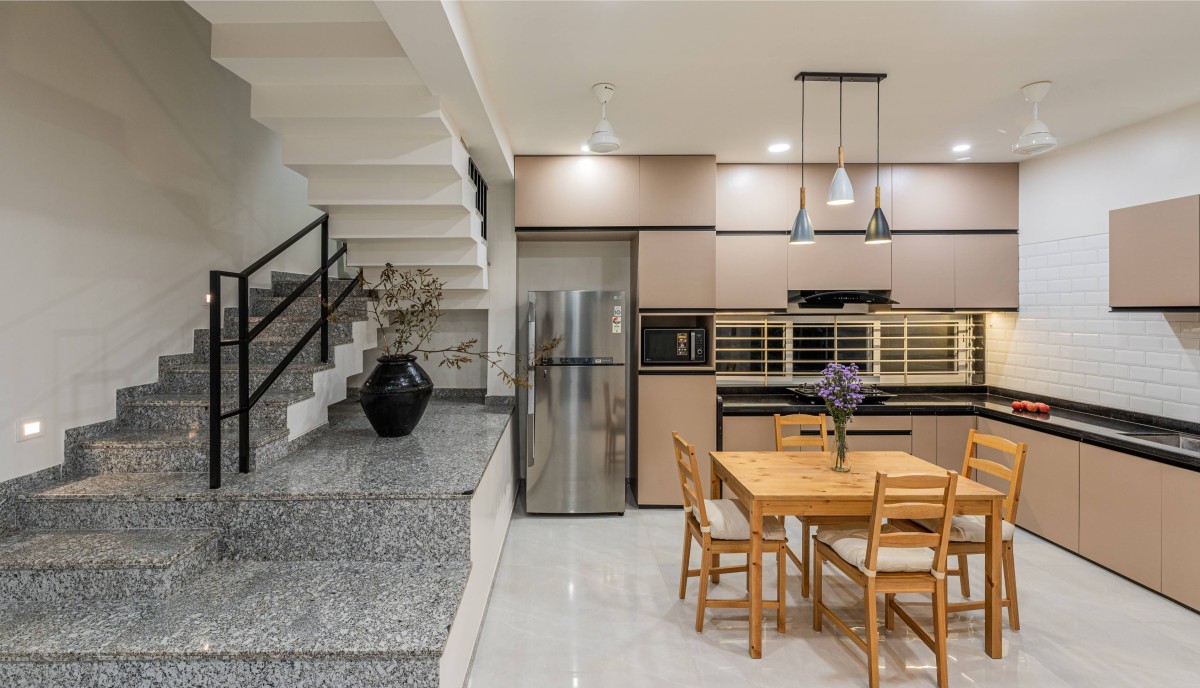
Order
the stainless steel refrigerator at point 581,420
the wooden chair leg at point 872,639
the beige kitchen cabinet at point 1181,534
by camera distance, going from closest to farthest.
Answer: the wooden chair leg at point 872,639, the beige kitchen cabinet at point 1181,534, the stainless steel refrigerator at point 581,420

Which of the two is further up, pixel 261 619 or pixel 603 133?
pixel 603 133

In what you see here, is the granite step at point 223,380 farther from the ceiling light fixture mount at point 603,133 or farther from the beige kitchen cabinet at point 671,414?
the beige kitchen cabinet at point 671,414

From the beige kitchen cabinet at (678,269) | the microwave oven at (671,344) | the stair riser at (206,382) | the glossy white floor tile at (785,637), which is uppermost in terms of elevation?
the beige kitchen cabinet at (678,269)

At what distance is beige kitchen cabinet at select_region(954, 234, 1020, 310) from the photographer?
169 inches

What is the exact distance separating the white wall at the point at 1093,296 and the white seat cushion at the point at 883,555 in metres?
2.12

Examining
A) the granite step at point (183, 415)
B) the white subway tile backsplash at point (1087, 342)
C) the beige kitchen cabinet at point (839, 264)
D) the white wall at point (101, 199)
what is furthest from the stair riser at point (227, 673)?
the white subway tile backsplash at point (1087, 342)

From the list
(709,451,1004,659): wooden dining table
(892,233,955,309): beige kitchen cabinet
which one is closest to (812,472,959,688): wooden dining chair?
(709,451,1004,659): wooden dining table

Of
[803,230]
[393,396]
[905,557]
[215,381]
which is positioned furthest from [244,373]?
[905,557]

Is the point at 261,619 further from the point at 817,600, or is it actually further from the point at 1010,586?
the point at 1010,586

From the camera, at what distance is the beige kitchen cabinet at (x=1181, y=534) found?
8.83 feet

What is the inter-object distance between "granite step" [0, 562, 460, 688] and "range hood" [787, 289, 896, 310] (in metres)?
3.44

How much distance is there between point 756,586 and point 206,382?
3.25m

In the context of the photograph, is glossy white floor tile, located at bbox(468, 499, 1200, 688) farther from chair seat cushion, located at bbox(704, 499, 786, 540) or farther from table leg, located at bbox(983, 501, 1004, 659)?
chair seat cushion, located at bbox(704, 499, 786, 540)

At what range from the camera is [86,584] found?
6.44 feet
